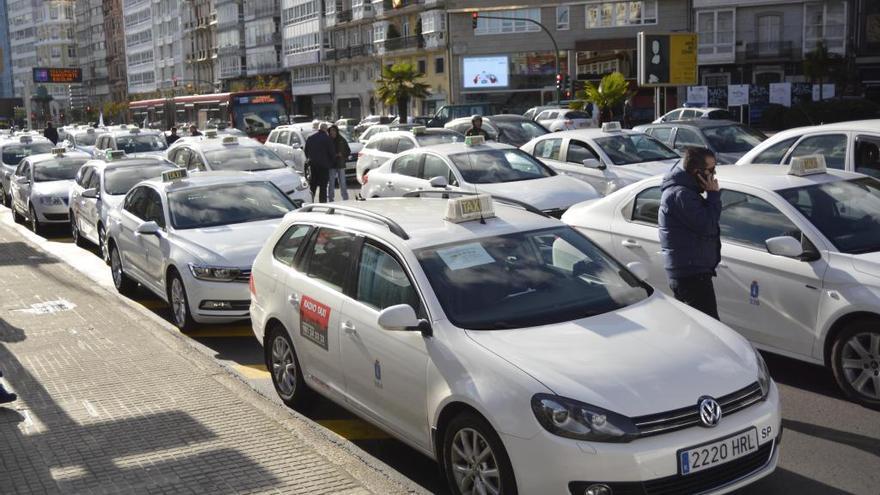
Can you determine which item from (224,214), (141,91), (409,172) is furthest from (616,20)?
(141,91)

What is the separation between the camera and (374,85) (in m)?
81.9

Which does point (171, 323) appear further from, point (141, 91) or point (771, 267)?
point (141, 91)

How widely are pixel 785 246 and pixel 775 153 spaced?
15.4 feet

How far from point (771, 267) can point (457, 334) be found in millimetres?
3086

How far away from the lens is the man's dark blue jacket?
685 cm

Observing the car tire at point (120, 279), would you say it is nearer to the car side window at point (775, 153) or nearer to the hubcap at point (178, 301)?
the hubcap at point (178, 301)

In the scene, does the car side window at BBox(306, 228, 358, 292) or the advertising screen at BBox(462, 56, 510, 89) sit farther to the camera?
the advertising screen at BBox(462, 56, 510, 89)

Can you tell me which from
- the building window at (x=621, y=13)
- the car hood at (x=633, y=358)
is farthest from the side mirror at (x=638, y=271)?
the building window at (x=621, y=13)

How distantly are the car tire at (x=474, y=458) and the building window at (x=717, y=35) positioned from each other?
6087cm

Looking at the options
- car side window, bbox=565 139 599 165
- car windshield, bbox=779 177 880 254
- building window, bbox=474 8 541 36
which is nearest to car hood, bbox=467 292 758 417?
car windshield, bbox=779 177 880 254

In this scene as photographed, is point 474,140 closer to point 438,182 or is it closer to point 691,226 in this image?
point 438,182

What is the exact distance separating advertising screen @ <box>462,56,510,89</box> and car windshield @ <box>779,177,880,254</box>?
205 feet

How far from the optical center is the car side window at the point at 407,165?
1573cm

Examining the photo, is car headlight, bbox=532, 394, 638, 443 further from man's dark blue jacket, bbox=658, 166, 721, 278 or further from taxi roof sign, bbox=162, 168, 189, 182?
→ taxi roof sign, bbox=162, 168, 189, 182
